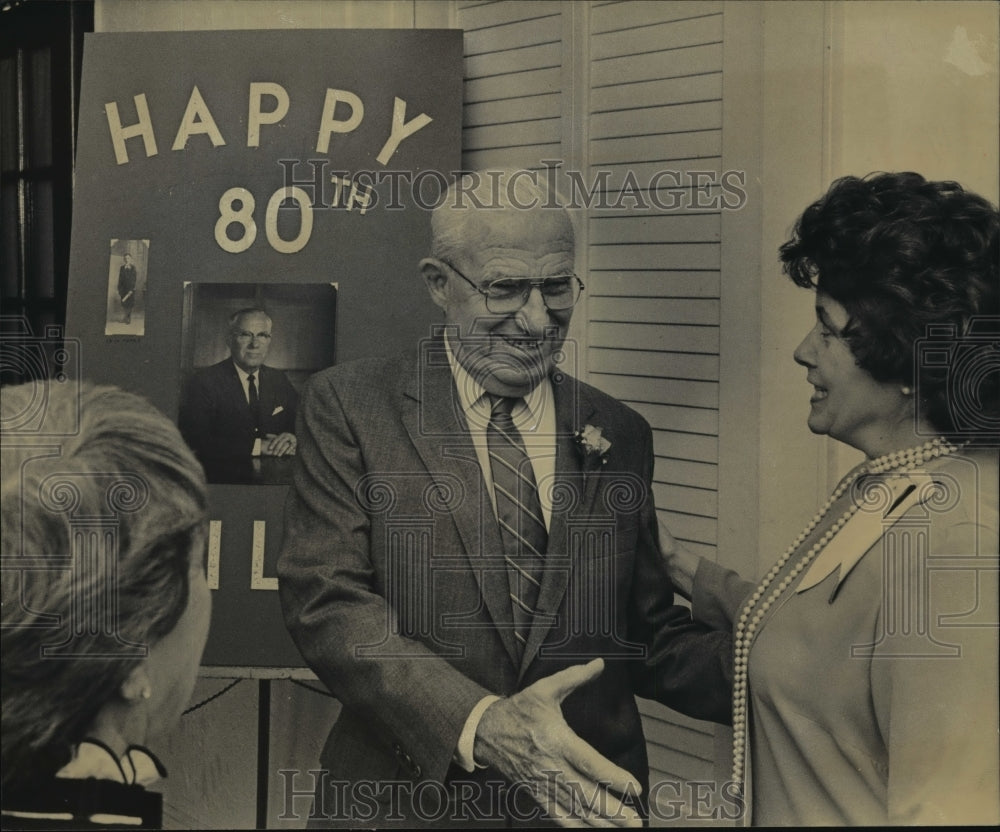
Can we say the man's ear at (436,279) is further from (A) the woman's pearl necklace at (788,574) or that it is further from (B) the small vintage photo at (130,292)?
(A) the woman's pearl necklace at (788,574)

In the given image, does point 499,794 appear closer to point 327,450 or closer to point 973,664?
point 327,450

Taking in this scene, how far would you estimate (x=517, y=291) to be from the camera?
2.38 m

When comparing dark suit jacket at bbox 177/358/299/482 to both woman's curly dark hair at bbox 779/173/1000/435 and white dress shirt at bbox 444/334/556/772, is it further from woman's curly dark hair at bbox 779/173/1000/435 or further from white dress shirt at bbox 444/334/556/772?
woman's curly dark hair at bbox 779/173/1000/435

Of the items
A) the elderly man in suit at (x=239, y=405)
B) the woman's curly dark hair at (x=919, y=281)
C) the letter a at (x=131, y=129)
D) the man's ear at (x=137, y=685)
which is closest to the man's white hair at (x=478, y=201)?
the elderly man in suit at (x=239, y=405)

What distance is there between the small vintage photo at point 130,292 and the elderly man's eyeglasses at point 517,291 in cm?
73

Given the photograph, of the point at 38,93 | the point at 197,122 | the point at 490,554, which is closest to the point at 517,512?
the point at 490,554

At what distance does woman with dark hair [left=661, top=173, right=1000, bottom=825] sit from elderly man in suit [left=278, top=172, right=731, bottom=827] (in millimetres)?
212

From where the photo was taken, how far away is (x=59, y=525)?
2.52 meters

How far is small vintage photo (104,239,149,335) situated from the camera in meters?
2.58

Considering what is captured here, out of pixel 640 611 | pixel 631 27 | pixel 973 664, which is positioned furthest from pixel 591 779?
pixel 631 27

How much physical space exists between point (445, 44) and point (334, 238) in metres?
0.50

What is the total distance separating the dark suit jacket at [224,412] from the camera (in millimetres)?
2541

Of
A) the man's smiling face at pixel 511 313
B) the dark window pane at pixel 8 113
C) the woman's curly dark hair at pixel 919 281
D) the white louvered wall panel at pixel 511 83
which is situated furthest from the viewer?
the dark window pane at pixel 8 113

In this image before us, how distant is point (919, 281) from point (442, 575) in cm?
116
